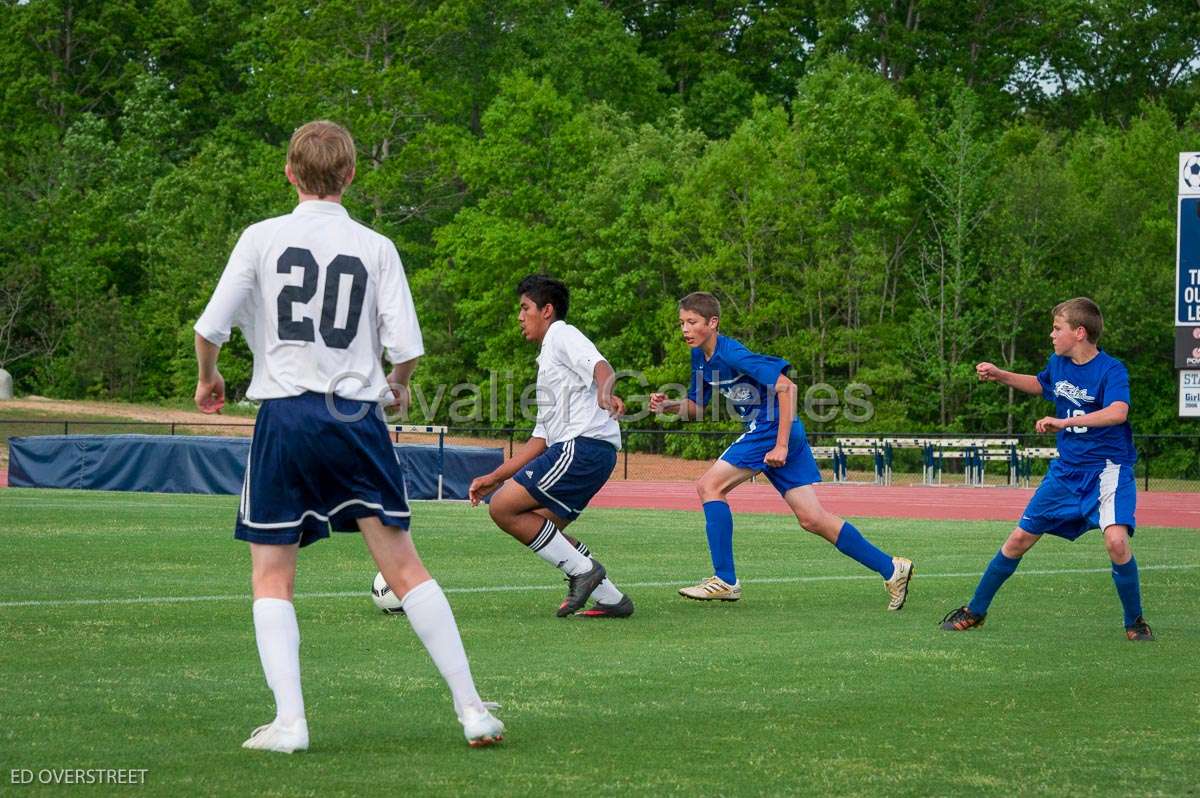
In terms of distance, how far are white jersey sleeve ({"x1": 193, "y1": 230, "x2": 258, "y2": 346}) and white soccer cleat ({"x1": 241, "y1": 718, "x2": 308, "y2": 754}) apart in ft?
4.02

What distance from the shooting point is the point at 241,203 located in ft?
189

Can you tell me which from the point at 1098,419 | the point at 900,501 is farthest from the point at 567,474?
the point at 900,501

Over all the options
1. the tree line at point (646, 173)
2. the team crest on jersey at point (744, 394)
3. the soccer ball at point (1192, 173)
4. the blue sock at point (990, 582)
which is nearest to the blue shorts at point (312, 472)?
the blue sock at point (990, 582)

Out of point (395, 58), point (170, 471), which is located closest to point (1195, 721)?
point (170, 471)

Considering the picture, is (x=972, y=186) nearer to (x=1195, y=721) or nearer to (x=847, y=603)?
(x=847, y=603)

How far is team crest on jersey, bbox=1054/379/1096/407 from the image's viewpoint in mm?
8648

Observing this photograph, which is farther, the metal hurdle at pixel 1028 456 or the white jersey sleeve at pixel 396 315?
the metal hurdle at pixel 1028 456

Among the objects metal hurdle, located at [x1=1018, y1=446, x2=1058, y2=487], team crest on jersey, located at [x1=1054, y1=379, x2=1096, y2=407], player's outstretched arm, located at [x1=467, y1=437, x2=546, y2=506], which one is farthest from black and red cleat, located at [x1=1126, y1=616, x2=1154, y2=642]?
metal hurdle, located at [x1=1018, y1=446, x2=1058, y2=487]

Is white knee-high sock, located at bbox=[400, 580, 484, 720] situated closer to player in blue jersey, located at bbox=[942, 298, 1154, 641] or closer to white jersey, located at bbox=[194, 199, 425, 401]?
white jersey, located at bbox=[194, 199, 425, 401]

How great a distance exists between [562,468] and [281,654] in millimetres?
4282

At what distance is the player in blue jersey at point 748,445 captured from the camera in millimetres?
9977

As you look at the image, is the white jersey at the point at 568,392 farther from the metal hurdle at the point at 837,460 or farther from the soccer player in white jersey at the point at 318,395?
the metal hurdle at the point at 837,460

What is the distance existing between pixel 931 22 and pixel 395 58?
18.9 m

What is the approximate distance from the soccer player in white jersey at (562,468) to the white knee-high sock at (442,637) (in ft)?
12.5
